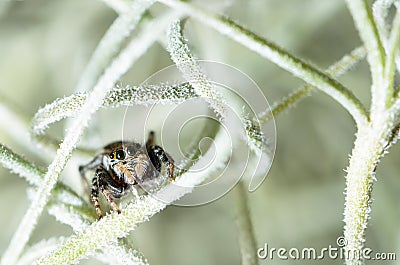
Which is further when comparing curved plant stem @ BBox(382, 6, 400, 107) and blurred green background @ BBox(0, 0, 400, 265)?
blurred green background @ BBox(0, 0, 400, 265)

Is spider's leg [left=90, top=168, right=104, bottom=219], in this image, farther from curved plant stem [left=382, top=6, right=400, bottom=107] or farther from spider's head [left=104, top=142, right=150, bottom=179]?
curved plant stem [left=382, top=6, right=400, bottom=107]

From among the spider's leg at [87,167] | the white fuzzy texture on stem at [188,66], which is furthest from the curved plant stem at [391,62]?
the spider's leg at [87,167]

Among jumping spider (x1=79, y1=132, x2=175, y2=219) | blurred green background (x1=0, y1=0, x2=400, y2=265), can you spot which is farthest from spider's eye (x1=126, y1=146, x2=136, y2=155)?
blurred green background (x1=0, y1=0, x2=400, y2=265)

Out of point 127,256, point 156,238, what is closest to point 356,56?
point 127,256

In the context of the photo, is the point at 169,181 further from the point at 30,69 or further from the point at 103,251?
the point at 30,69

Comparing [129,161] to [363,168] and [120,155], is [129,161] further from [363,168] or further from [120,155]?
[363,168]

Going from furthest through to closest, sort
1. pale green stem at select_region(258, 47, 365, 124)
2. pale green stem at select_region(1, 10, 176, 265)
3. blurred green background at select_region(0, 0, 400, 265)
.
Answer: blurred green background at select_region(0, 0, 400, 265)
pale green stem at select_region(258, 47, 365, 124)
pale green stem at select_region(1, 10, 176, 265)

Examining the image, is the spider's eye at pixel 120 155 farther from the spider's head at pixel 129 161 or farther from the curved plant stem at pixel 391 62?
the curved plant stem at pixel 391 62
